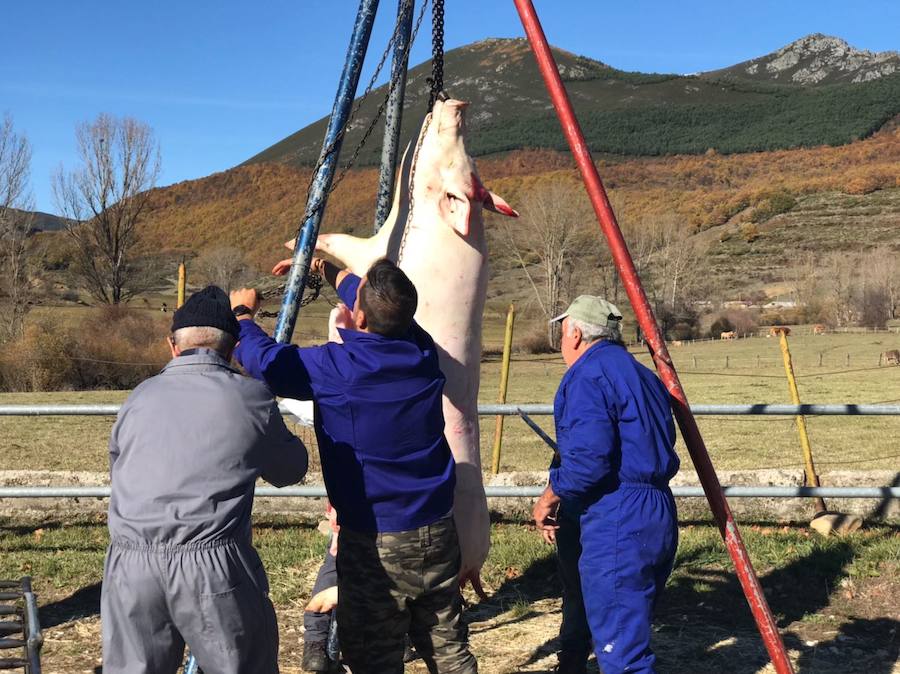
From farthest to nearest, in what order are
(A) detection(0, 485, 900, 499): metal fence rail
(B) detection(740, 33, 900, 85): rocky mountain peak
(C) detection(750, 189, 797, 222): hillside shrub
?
1. (B) detection(740, 33, 900, 85): rocky mountain peak
2. (C) detection(750, 189, 797, 222): hillside shrub
3. (A) detection(0, 485, 900, 499): metal fence rail

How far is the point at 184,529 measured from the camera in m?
2.84

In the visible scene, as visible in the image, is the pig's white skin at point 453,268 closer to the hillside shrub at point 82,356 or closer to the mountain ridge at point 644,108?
the hillside shrub at point 82,356

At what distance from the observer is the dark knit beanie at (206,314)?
3100mm

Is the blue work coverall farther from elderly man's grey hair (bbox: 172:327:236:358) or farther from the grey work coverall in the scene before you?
elderly man's grey hair (bbox: 172:327:236:358)

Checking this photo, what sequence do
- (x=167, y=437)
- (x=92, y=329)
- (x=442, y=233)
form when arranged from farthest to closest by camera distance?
(x=92, y=329), (x=442, y=233), (x=167, y=437)

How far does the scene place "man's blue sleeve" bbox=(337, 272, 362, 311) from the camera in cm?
407

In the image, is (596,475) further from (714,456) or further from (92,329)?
(92,329)

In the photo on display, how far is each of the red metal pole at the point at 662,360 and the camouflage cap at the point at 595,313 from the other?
11 cm

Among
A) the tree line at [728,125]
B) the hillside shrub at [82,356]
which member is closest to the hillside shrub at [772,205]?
the tree line at [728,125]

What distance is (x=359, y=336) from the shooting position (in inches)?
134

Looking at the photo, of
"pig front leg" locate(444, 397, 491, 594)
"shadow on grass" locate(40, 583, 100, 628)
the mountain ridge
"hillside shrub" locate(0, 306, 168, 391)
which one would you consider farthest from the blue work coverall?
the mountain ridge

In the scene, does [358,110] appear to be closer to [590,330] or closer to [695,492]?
[590,330]

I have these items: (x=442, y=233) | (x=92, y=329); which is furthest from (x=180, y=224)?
(x=442, y=233)

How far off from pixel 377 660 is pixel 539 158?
11962 centimetres
